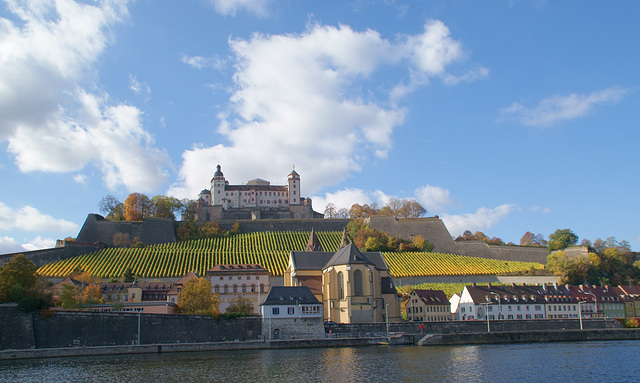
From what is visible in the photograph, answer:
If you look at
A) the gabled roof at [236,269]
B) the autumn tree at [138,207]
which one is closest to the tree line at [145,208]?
the autumn tree at [138,207]

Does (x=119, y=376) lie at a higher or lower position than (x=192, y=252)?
lower

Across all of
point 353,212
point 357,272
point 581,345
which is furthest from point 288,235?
point 581,345

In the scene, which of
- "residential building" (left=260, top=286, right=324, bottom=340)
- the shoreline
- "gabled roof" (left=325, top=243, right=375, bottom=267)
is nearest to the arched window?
"gabled roof" (left=325, top=243, right=375, bottom=267)

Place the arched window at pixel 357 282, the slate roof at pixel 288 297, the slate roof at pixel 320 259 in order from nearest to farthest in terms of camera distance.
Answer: the slate roof at pixel 288 297
the arched window at pixel 357 282
the slate roof at pixel 320 259

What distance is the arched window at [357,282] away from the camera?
57.5 m

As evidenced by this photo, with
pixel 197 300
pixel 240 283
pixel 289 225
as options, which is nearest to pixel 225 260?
pixel 240 283

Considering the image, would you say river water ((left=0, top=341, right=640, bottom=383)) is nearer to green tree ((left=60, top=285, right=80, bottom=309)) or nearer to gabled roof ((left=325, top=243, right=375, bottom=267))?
green tree ((left=60, top=285, right=80, bottom=309))

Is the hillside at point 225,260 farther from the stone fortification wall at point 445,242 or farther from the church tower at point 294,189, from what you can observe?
the church tower at point 294,189

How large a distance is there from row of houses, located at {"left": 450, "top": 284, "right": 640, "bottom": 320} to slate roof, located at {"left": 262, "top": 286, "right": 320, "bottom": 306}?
22.0 m

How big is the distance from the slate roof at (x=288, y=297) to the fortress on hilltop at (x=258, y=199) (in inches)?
2848

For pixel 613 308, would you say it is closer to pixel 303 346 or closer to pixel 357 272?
pixel 357 272

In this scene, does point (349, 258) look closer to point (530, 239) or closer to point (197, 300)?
point (197, 300)

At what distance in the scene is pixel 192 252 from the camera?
90.5 metres

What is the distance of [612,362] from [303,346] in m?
24.4
